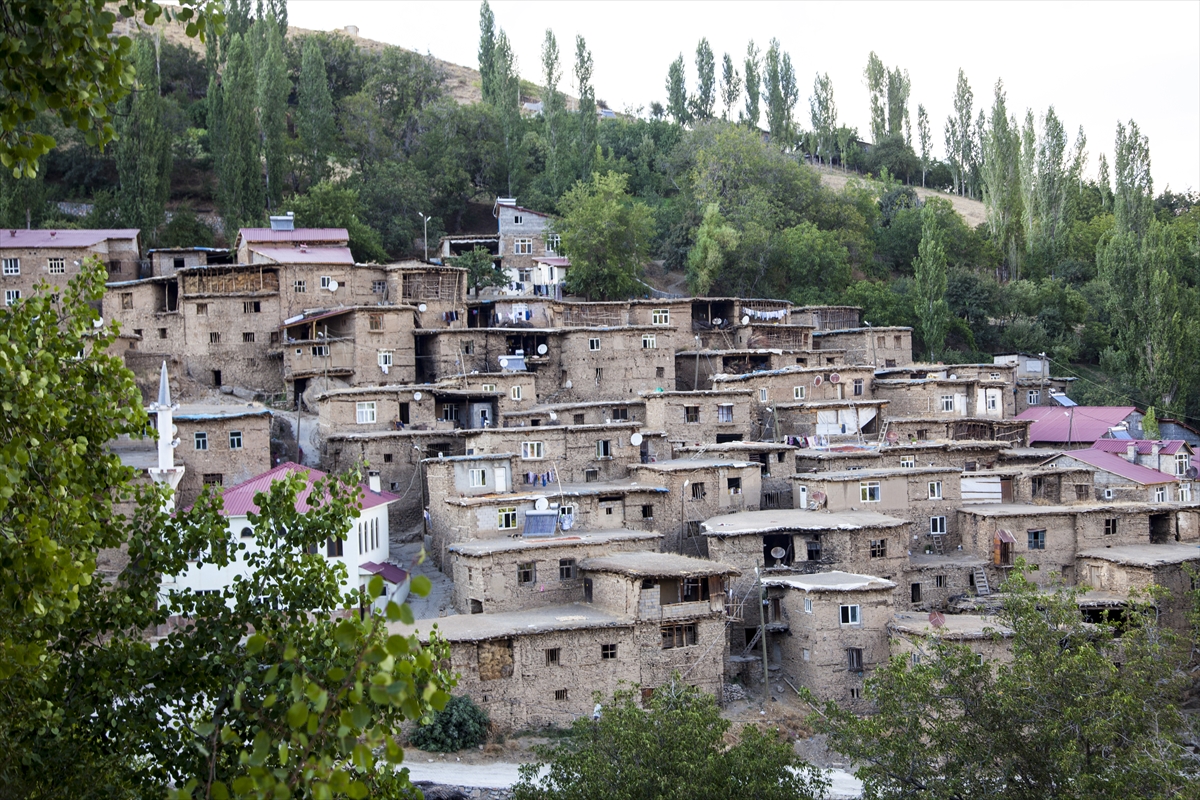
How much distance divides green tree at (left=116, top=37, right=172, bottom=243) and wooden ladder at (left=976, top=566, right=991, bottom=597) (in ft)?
105

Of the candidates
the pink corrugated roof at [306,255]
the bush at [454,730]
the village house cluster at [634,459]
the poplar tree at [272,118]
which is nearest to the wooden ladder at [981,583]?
the village house cluster at [634,459]

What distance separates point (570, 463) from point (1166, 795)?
59.4 ft

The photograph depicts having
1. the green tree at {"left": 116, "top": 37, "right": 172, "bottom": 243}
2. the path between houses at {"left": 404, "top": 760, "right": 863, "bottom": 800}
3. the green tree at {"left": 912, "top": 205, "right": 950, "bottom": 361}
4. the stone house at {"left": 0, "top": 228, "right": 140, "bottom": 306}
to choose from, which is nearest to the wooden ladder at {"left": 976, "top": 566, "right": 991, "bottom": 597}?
the path between houses at {"left": 404, "top": 760, "right": 863, "bottom": 800}

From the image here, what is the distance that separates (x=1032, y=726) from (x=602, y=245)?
94.2 ft

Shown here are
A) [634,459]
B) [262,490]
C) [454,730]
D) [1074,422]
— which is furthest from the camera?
[1074,422]

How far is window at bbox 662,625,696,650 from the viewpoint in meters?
25.4

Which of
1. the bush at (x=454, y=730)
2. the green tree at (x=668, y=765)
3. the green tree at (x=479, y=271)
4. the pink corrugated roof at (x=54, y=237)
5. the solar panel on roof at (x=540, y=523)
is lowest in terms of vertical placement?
the bush at (x=454, y=730)

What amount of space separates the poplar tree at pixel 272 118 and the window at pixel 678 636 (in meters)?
29.4

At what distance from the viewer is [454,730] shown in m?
23.2

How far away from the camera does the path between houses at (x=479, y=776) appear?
21641 millimetres

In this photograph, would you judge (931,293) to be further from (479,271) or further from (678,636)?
(678,636)

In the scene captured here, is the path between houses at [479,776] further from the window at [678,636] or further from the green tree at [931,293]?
the green tree at [931,293]

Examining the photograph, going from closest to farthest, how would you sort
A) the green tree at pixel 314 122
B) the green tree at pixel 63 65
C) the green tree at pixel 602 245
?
the green tree at pixel 63 65
the green tree at pixel 602 245
the green tree at pixel 314 122

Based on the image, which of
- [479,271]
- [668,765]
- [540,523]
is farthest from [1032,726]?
[479,271]
